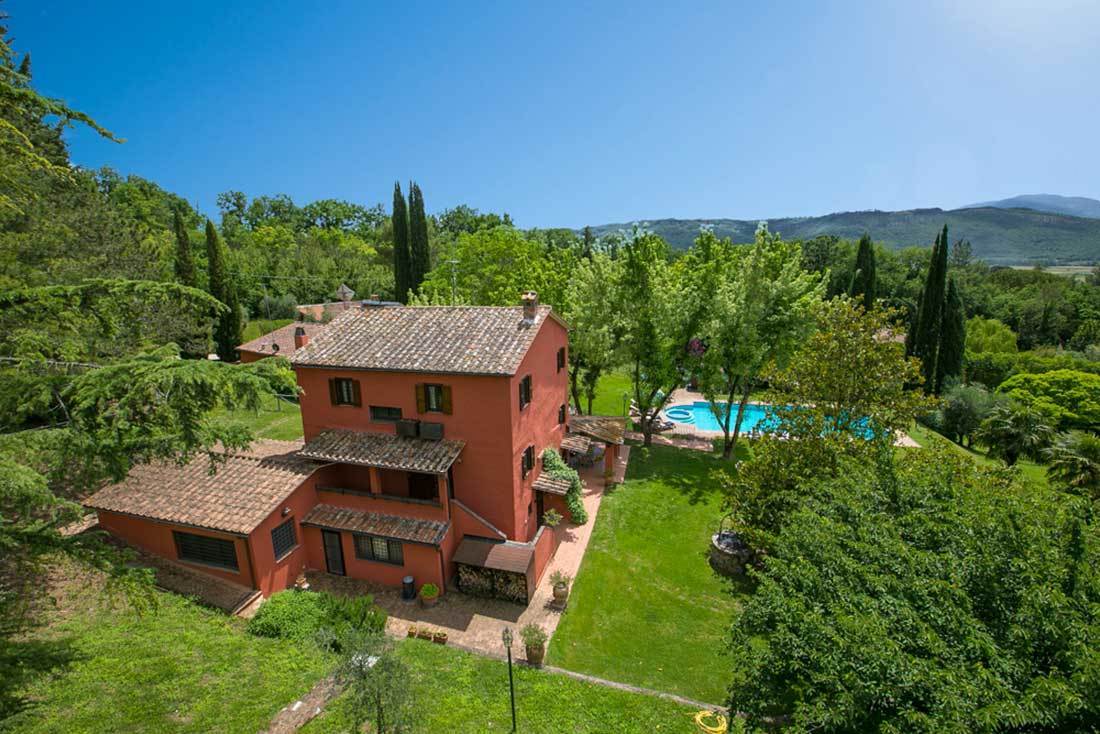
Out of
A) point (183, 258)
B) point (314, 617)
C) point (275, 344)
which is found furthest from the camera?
point (183, 258)

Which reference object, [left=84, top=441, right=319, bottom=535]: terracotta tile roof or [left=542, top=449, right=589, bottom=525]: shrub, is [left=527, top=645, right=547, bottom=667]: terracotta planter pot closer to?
[left=542, top=449, right=589, bottom=525]: shrub

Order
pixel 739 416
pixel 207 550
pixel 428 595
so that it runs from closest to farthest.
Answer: pixel 207 550 → pixel 428 595 → pixel 739 416

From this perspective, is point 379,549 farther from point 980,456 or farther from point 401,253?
point 401,253

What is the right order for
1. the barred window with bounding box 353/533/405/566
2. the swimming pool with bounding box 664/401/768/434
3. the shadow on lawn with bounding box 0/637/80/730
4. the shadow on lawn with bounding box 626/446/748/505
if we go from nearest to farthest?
the shadow on lawn with bounding box 0/637/80/730 → the barred window with bounding box 353/533/405/566 → the shadow on lawn with bounding box 626/446/748/505 → the swimming pool with bounding box 664/401/768/434

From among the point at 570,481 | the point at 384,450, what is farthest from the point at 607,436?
the point at 384,450

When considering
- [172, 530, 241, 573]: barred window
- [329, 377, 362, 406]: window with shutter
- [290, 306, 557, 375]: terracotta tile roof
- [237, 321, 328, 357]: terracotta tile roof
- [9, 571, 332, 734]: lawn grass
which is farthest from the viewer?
[237, 321, 328, 357]: terracotta tile roof

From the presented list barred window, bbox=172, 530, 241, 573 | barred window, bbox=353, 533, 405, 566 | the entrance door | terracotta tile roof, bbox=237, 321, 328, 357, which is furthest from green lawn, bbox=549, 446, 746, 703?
terracotta tile roof, bbox=237, 321, 328, 357

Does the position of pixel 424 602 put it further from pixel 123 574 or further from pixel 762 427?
pixel 762 427
